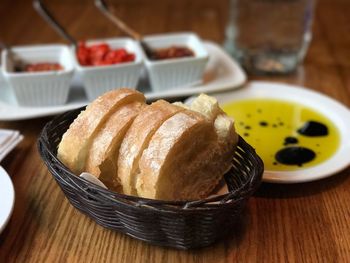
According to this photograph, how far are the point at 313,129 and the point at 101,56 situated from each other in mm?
588

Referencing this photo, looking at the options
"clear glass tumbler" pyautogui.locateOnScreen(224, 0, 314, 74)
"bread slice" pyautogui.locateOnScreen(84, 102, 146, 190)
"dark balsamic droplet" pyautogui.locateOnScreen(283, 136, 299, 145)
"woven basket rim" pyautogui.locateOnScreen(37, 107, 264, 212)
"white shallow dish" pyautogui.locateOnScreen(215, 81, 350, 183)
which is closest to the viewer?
"woven basket rim" pyautogui.locateOnScreen(37, 107, 264, 212)

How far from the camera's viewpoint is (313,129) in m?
1.21

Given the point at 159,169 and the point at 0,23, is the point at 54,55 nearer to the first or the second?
the point at 0,23

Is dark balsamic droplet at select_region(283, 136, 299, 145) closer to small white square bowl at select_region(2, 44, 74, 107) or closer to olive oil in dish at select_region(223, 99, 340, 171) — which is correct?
olive oil in dish at select_region(223, 99, 340, 171)

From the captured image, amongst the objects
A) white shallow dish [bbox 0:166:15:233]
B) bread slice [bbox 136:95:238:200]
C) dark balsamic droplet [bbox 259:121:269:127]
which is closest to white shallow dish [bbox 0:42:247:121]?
dark balsamic droplet [bbox 259:121:269:127]

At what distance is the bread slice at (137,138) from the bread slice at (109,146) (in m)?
0.01

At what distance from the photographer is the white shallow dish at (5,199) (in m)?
0.83

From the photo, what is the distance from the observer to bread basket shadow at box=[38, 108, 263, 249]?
29.2 inches

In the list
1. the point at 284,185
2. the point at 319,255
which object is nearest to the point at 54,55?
the point at 284,185

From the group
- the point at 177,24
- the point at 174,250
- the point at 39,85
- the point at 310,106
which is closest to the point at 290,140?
→ the point at 310,106

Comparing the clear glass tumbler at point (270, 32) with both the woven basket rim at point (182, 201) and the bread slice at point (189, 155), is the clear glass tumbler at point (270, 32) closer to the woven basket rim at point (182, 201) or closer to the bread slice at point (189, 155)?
the bread slice at point (189, 155)

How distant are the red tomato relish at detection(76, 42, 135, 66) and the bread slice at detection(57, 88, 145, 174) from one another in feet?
1.50

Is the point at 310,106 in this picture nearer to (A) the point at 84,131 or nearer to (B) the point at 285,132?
(B) the point at 285,132

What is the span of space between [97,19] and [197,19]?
40 centimetres
